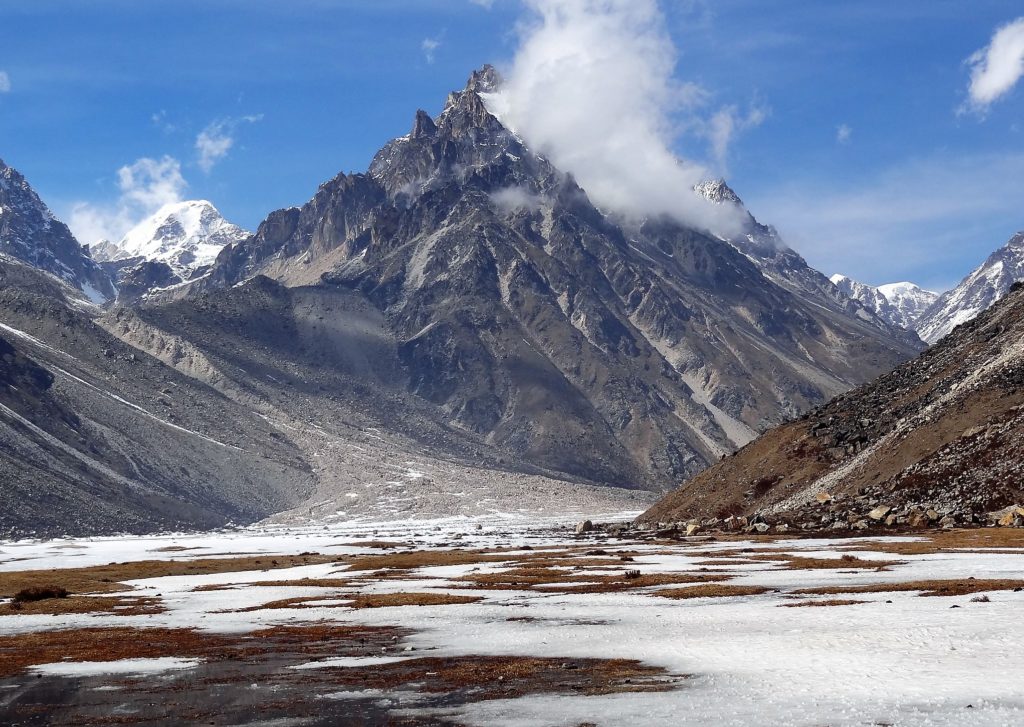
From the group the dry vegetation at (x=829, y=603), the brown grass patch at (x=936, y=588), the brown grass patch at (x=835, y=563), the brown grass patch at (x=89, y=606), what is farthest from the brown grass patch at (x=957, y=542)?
the brown grass patch at (x=89, y=606)

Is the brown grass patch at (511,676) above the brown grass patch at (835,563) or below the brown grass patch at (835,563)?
below

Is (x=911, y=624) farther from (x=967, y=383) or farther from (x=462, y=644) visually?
(x=967, y=383)

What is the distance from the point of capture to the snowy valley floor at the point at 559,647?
2989 centimetres

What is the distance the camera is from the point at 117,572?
11112cm

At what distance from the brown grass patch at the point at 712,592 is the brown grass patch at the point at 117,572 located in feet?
160

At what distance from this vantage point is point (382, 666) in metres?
39.7

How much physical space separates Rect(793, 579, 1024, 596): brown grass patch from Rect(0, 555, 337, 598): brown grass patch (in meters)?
58.3

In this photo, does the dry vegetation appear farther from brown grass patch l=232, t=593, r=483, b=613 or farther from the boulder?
the boulder

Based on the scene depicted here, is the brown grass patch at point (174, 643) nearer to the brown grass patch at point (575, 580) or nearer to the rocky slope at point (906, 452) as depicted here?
the brown grass patch at point (575, 580)

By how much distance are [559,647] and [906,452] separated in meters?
90.5

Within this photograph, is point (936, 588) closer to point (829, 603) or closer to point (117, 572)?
point (829, 603)

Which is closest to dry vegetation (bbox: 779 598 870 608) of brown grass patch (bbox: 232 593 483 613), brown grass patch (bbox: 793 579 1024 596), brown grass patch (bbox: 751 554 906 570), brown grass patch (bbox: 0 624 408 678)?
brown grass patch (bbox: 793 579 1024 596)

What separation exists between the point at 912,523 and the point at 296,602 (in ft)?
231

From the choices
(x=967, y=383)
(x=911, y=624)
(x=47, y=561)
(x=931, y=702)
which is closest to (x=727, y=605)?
(x=911, y=624)
